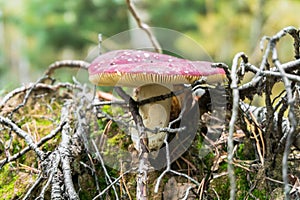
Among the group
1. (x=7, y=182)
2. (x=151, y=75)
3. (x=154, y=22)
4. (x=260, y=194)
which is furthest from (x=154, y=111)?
(x=154, y=22)

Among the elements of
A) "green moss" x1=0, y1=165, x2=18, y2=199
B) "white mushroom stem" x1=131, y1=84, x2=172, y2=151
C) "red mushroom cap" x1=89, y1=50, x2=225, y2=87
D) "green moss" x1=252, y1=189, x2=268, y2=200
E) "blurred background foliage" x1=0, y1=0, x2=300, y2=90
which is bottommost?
"green moss" x1=252, y1=189, x2=268, y2=200

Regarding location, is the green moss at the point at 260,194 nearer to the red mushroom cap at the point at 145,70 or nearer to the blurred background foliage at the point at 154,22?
the red mushroom cap at the point at 145,70

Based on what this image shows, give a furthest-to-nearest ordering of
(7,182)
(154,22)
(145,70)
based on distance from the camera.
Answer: (154,22) → (7,182) → (145,70)

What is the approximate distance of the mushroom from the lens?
109 centimetres

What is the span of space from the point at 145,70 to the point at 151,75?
38mm

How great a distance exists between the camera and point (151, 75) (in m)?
1.11

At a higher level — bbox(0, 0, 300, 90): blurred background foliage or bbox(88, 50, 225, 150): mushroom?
bbox(0, 0, 300, 90): blurred background foliage

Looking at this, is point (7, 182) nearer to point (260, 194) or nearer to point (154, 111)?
point (154, 111)

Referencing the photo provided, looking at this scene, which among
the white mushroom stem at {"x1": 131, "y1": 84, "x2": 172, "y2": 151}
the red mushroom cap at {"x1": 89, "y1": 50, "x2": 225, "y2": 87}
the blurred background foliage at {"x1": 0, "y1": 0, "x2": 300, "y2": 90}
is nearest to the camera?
the red mushroom cap at {"x1": 89, "y1": 50, "x2": 225, "y2": 87}

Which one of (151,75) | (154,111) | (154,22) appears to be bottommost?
(154,111)

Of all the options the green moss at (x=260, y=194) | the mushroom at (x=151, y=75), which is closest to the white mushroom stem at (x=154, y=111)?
the mushroom at (x=151, y=75)

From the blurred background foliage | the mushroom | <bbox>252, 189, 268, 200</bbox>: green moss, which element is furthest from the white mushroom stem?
the blurred background foliage

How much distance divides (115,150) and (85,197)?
0.24m

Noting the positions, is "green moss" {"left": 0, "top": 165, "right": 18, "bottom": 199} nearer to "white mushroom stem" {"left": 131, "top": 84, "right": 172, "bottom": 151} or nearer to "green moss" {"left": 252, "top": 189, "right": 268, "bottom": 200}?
"white mushroom stem" {"left": 131, "top": 84, "right": 172, "bottom": 151}
